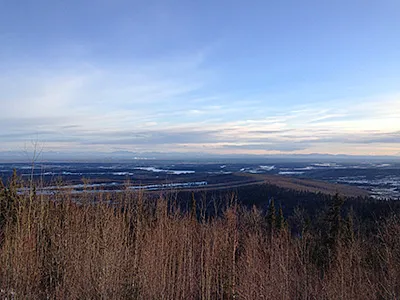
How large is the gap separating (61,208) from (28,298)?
304 centimetres

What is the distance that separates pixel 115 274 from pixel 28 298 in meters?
1.78

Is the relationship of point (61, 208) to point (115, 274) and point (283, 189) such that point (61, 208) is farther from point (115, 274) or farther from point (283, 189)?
point (283, 189)

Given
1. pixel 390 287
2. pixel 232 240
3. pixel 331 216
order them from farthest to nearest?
pixel 331 216 → pixel 232 240 → pixel 390 287

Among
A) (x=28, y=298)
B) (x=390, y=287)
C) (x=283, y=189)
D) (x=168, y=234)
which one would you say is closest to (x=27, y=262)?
(x=28, y=298)

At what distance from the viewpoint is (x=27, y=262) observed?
7891 millimetres

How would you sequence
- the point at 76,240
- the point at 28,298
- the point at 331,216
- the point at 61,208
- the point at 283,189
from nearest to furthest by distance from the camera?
the point at 28,298 < the point at 76,240 < the point at 61,208 < the point at 331,216 < the point at 283,189

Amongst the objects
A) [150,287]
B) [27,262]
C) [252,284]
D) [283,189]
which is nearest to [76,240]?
[27,262]

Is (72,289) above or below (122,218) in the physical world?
below

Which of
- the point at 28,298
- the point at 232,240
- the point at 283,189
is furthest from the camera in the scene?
the point at 283,189

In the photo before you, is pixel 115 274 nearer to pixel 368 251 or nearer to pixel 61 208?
pixel 61 208

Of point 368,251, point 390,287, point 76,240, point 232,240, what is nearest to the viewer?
point 390,287

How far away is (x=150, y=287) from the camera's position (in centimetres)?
776

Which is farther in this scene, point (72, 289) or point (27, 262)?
point (27, 262)

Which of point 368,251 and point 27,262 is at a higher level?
point 27,262
